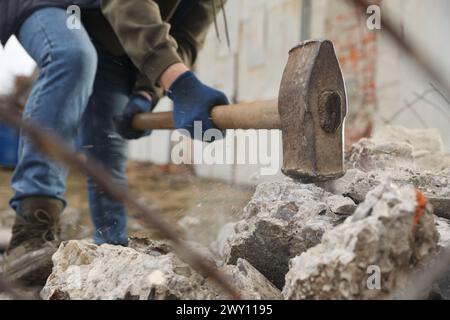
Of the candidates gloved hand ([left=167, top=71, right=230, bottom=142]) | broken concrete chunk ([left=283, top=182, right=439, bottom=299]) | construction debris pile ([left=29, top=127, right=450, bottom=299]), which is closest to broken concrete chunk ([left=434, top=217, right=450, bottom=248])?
construction debris pile ([left=29, top=127, right=450, bottom=299])

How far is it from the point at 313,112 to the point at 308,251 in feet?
1.68

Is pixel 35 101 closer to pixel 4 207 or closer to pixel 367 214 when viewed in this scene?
pixel 367 214

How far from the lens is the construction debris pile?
2.71 ft

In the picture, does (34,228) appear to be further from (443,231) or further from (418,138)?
(418,138)

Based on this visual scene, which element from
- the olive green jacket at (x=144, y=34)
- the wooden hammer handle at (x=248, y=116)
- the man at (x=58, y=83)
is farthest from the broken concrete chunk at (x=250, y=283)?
the olive green jacket at (x=144, y=34)

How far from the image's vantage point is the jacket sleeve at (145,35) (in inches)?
72.1

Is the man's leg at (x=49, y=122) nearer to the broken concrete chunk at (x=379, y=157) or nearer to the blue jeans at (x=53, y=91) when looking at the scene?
the blue jeans at (x=53, y=91)

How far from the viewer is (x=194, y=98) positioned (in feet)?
5.86

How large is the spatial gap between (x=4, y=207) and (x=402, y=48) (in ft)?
17.2

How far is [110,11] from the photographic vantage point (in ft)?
6.23

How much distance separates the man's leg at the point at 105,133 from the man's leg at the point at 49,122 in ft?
1.61

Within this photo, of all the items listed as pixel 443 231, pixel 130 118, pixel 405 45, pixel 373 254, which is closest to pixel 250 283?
pixel 373 254

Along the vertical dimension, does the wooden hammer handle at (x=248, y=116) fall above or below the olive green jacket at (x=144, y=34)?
below

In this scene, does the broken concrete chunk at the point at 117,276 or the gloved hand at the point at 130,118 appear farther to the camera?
the gloved hand at the point at 130,118
